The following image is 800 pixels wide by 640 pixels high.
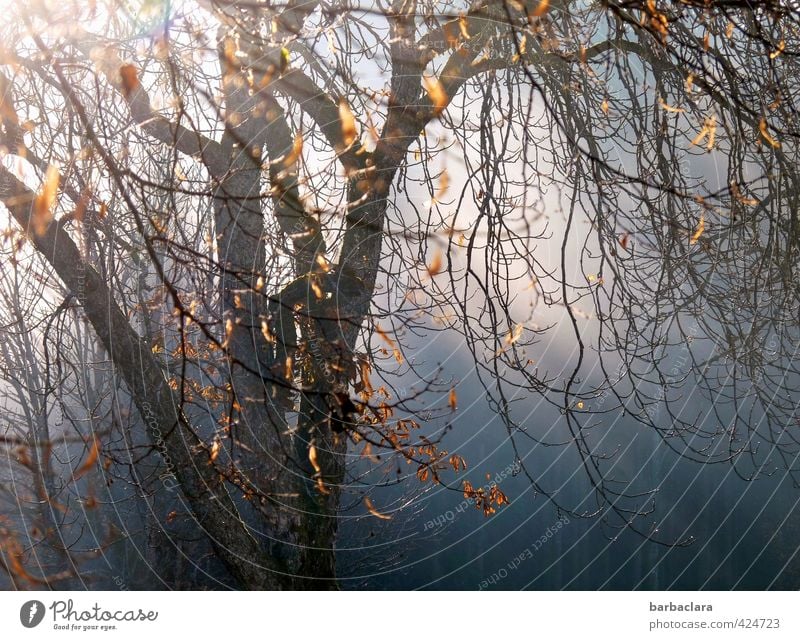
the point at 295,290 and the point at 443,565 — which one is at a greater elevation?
the point at 295,290

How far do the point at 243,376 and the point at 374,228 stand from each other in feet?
2.54

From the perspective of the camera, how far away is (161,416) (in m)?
2.99

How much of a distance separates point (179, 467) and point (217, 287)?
2.21 ft

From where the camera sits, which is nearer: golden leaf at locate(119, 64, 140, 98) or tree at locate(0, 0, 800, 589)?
golden leaf at locate(119, 64, 140, 98)

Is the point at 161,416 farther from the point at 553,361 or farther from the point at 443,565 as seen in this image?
the point at 443,565

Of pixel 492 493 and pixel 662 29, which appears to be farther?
pixel 492 493

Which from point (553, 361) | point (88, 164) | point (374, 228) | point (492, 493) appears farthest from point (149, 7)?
point (553, 361)

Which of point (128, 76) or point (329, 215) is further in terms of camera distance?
point (329, 215)

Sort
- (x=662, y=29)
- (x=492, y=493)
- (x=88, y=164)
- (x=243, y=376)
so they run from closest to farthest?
(x=662, y=29), (x=88, y=164), (x=243, y=376), (x=492, y=493)

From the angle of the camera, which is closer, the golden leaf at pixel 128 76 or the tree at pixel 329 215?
the golden leaf at pixel 128 76

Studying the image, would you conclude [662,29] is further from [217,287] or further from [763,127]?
[217,287]
